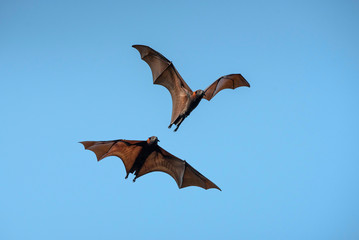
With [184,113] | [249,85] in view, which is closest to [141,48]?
[184,113]

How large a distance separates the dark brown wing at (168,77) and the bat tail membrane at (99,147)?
3.57 metres

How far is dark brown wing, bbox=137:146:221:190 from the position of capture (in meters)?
21.1

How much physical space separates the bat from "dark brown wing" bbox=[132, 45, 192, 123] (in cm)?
198

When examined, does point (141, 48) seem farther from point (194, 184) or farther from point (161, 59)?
point (194, 184)

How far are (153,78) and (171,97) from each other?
1.44 meters

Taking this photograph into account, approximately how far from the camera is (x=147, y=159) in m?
21.0

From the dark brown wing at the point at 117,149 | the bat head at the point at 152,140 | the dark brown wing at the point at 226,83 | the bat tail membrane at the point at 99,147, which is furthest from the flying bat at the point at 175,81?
the bat tail membrane at the point at 99,147

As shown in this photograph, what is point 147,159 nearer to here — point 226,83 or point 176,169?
point 176,169

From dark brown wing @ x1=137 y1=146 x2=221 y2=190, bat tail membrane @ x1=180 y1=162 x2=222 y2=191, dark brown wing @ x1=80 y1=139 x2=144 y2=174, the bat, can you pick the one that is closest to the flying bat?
the bat

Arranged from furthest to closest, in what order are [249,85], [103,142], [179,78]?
[249,85] < [179,78] < [103,142]

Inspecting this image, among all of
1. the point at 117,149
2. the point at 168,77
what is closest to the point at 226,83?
the point at 168,77

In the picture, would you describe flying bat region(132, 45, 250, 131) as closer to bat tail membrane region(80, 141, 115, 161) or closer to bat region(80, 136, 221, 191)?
bat region(80, 136, 221, 191)

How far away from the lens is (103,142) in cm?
2005

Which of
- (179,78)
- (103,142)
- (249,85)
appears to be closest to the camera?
(103,142)
